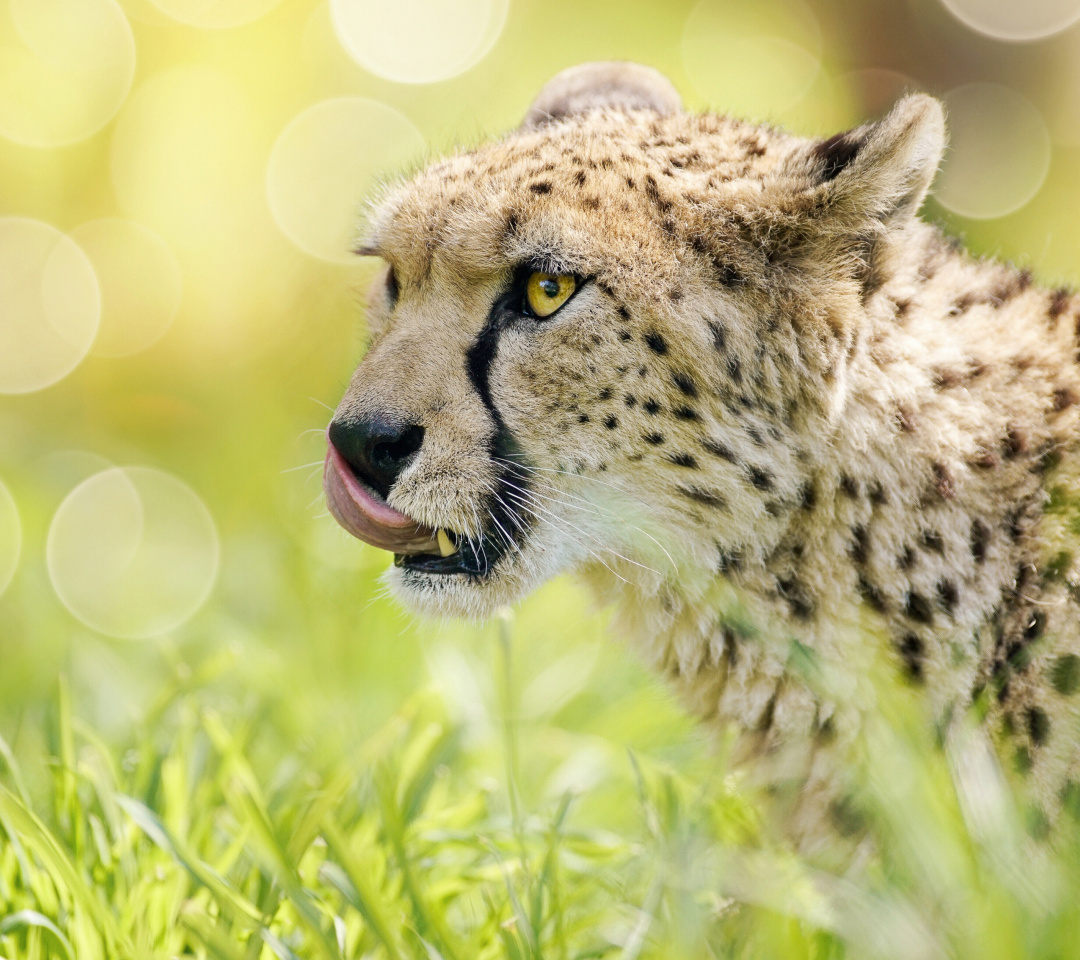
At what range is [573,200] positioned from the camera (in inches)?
100

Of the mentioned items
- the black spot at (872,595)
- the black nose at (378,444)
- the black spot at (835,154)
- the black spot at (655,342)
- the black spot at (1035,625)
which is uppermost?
the black spot at (835,154)

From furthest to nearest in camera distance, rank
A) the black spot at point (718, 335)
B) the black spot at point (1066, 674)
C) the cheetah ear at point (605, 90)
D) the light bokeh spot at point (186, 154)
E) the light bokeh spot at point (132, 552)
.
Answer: the light bokeh spot at point (186, 154), the light bokeh spot at point (132, 552), the cheetah ear at point (605, 90), the black spot at point (718, 335), the black spot at point (1066, 674)

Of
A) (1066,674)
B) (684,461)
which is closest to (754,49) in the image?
(684,461)

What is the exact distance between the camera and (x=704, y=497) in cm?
256

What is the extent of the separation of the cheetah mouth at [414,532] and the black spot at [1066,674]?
1.17 metres

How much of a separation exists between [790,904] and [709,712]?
60 centimetres

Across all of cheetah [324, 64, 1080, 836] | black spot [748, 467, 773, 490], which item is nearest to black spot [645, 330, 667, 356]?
cheetah [324, 64, 1080, 836]

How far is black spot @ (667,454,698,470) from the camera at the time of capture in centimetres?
255

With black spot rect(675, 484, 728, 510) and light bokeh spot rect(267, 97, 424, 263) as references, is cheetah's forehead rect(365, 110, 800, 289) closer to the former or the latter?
black spot rect(675, 484, 728, 510)

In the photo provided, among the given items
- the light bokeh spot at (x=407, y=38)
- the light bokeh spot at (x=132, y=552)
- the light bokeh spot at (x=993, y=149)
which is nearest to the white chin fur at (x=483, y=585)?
the light bokeh spot at (x=132, y=552)

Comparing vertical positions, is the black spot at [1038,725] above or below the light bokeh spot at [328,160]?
below

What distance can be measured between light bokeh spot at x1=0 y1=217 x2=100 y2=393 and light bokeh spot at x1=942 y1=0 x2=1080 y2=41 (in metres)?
6.02

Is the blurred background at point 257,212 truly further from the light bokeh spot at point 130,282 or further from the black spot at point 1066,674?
the black spot at point 1066,674

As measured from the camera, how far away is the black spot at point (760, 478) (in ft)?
8.29
